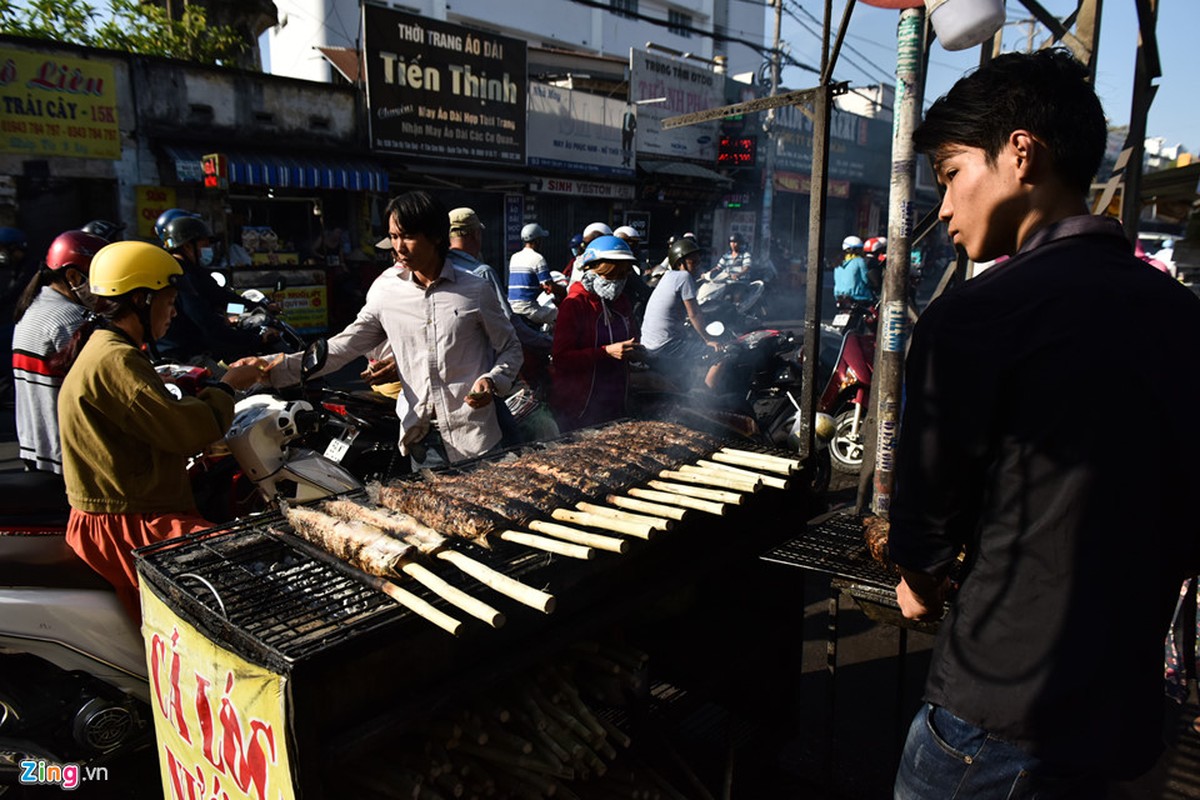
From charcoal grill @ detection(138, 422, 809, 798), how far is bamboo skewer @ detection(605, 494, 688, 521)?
149 mm

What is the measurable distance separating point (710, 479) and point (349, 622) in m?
1.32

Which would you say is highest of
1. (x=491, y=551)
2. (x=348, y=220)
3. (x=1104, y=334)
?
(x=348, y=220)

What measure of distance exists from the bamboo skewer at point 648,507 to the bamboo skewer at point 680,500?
18 millimetres

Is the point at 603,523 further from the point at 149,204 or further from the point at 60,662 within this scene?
the point at 149,204

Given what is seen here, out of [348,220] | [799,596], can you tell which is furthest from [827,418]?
[348,220]

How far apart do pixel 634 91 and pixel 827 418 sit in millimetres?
16997

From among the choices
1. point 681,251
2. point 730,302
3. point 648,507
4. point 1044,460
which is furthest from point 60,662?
point 730,302

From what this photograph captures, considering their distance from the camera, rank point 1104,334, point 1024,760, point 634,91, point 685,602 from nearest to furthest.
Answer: point 1104,334
point 1024,760
point 685,602
point 634,91

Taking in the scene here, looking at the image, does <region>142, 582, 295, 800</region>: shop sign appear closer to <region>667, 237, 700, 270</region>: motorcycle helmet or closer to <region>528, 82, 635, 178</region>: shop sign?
<region>667, 237, 700, 270</region>: motorcycle helmet

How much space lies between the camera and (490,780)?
2.20 metres

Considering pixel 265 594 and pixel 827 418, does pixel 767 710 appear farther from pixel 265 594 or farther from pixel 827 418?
pixel 827 418

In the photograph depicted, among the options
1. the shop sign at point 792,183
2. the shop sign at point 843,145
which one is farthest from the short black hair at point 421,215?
the shop sign at point 792,183

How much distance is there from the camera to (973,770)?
5.14ft

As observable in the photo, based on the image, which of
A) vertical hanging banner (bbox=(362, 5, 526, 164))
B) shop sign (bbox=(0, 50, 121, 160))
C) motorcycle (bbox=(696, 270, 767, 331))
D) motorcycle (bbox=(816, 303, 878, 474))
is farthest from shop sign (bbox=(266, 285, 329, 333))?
motorcycle (bbox=(816, 303, 878, 474))
